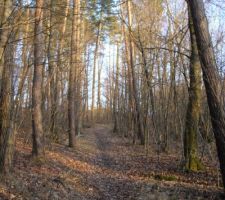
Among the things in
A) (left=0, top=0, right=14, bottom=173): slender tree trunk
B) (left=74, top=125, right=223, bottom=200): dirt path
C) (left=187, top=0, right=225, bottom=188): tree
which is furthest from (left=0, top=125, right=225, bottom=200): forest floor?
(left=187, top=0, right=225, bottom=188): tree

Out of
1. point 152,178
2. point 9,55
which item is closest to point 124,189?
point 152,178

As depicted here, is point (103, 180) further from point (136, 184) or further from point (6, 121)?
point (6, 121)

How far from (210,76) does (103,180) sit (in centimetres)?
443

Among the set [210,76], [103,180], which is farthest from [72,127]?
[210,76]

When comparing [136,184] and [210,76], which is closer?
[210,76]

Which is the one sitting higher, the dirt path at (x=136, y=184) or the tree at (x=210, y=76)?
the tree at (x=210, y=76)

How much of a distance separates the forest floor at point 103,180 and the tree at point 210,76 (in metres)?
1.48

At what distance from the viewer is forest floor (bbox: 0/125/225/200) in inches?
264

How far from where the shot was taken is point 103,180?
891 cm

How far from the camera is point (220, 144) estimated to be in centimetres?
582

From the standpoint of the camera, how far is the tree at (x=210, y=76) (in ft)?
19.1

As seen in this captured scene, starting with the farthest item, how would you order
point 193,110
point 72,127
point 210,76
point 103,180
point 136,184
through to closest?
1. point 72,127
2. point 193,110
3. point 103,180
4. point 136,184
5. point 210,76

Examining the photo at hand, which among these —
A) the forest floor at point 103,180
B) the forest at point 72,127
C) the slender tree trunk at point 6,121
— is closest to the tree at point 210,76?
the forest at point 72,127

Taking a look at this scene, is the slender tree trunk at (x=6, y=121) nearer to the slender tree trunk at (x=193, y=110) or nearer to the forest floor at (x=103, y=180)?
the forest floor at (x=103, y=180)
